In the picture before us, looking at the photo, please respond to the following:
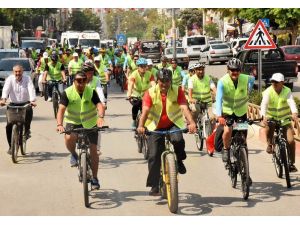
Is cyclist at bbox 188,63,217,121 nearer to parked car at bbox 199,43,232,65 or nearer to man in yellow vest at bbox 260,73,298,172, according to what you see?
man in yellow vest at bbox 260,73,298,172

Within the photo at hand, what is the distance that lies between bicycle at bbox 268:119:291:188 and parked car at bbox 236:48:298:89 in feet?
50.6

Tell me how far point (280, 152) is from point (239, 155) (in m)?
0.99

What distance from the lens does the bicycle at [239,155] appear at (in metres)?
10.2

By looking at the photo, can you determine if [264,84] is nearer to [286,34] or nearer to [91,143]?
[91,143]

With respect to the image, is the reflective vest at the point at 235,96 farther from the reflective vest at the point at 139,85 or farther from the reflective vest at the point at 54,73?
the reflective vest at the point at 54,73

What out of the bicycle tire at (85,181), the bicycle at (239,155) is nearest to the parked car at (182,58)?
the bicycle at (239,155)

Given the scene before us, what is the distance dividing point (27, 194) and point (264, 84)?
18.4m

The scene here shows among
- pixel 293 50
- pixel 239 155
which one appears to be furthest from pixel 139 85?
pixel 293 50

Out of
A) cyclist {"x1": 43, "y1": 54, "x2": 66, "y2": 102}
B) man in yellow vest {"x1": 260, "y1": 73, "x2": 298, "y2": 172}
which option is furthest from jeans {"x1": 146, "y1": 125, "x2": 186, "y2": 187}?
cyclist {"x1": 43, "y1": 54, "x2": 66, "y2": 102}

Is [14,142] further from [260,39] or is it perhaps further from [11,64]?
[11,64]

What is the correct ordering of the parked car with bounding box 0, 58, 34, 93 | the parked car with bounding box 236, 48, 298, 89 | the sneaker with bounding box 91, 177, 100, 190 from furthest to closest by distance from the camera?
the parked car with bounding box 0, 58, 34, 93, the parked car with bounding box 236, 48, 298, 89, the sneaker with bounding box 91, 177, 100, 190

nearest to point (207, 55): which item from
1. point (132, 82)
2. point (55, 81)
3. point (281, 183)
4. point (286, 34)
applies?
point (286, 34)

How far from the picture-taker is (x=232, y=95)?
11.3 meters

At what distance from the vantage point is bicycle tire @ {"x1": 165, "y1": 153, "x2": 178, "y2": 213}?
9.31 m
